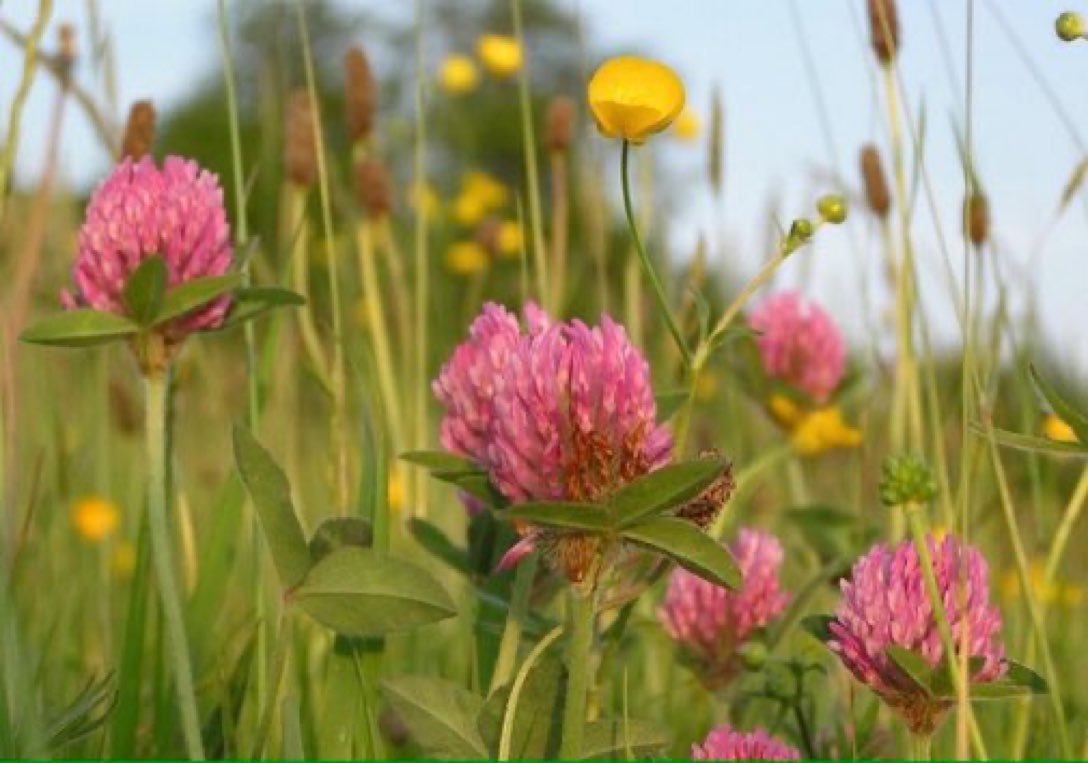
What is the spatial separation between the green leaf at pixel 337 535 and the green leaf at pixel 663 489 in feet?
0.74

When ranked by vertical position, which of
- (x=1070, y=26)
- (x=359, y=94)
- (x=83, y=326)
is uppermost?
(x=359, y=94)

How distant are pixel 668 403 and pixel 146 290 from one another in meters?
0.30

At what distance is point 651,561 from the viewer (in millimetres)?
909

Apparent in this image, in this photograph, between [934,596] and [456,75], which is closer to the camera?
[934,596]

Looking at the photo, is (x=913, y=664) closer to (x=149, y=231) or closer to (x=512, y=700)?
(x=512, y=700)

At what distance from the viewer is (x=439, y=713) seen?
89 centimetres

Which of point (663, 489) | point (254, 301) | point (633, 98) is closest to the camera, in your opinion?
point (663, 489)

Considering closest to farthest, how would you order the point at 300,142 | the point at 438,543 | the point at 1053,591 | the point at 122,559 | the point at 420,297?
the point at 438,543 → the point at 300,142 → the point at 420,297 → the point at 1053,591 → the point at 122,559

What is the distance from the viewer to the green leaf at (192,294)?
0.90 m

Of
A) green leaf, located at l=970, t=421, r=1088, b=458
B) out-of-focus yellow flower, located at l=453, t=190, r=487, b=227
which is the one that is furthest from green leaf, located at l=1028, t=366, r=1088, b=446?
out-of-focus yellow flower, located at l=453, t=190, r=487, b=227

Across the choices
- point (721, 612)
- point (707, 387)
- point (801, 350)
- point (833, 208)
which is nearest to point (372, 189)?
point (801, 350)

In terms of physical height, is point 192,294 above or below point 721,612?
above

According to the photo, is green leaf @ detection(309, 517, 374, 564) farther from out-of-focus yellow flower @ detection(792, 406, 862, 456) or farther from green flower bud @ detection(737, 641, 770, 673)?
→ out-of-focus yellow flower @ detection(792, 406, 862, 456)

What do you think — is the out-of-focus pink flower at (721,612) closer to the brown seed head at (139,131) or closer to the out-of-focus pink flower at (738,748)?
the out-of-focus pink flower at (738,748)
